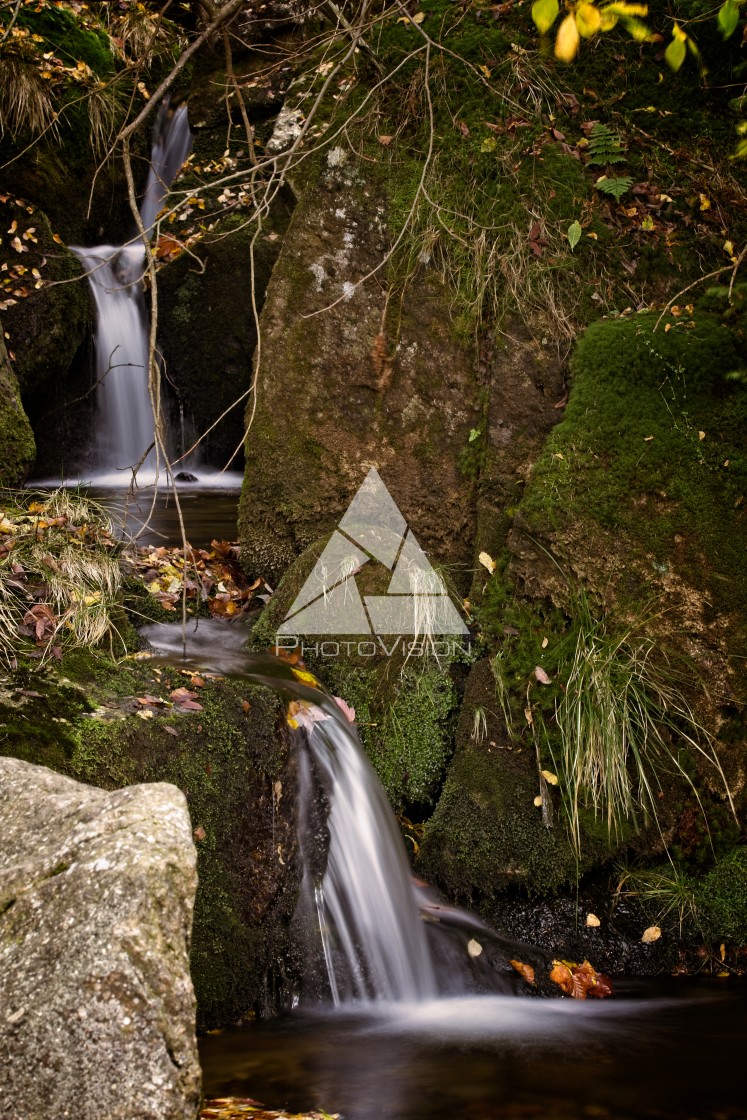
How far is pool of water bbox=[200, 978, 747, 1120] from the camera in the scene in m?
2.86

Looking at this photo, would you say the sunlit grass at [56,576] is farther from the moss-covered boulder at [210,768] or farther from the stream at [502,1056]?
the stream at [502,1056]

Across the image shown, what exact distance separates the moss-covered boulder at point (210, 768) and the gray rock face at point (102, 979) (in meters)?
1.24

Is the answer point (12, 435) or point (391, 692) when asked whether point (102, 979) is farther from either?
point (12, 435)

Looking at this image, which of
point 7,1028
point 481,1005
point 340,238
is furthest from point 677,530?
point 7,1028

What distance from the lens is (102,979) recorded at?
1.80 meters

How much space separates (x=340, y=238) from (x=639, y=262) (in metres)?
1.83

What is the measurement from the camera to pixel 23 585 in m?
4.20

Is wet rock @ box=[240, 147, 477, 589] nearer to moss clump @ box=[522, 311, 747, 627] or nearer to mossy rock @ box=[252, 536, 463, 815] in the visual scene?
mossy rock @ box=[252, 536, 463, 815]

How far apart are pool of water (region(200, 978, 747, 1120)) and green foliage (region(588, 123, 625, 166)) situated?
4440mm

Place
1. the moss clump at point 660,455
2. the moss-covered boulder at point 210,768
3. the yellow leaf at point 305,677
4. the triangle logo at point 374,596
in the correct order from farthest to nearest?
the triangle logo at point 374,596 < the yellow leaf at point 305,677 < the moss clump at point 660,455 < the moss-covered boulder at point 210,768

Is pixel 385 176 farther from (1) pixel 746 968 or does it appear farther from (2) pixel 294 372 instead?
(1) pixel 746 968

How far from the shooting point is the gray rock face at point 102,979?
1.77 m

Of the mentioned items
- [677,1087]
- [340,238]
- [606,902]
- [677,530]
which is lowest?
[677,1087]

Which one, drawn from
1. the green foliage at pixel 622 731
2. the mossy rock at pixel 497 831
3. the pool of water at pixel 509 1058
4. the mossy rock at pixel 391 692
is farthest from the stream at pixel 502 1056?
the mossy rock at pixel 391 692
